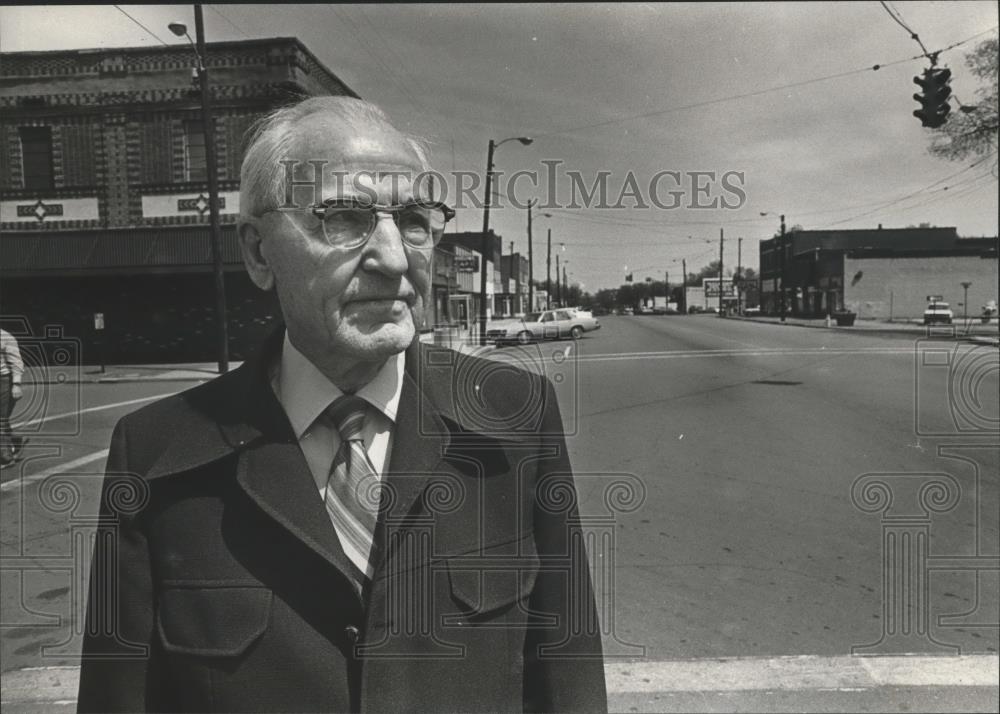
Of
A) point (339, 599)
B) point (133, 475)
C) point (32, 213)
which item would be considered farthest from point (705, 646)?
point (32, 213)

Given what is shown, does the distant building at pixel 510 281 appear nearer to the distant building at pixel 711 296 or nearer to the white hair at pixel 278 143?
the white hair at pixel 278 143

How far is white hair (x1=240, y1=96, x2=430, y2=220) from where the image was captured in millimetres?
1327

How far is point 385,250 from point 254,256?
12.1 inches

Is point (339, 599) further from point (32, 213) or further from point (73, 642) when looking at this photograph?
point (73, 642)

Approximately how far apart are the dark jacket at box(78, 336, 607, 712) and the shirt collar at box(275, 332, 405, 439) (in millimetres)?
31

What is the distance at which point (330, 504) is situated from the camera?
57.2 inches

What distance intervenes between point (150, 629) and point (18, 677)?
8.47 feet

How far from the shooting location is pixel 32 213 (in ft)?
6.48

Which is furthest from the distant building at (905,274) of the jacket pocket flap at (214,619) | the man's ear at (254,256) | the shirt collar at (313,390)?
the jacket pocket flap at (214,619)

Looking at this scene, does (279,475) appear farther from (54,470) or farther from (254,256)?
(54,470)

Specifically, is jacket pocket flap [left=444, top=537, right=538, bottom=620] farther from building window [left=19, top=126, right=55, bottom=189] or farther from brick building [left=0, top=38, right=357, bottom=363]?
building window [left=19, top=126, right=55, bottom=189]

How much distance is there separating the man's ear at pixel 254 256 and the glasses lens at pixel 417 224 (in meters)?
0.28

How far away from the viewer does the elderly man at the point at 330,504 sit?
1314mm

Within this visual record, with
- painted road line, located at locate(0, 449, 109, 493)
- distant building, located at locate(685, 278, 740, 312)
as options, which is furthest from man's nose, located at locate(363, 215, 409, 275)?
distant building, located at locate(685, 278, 740, 312)
